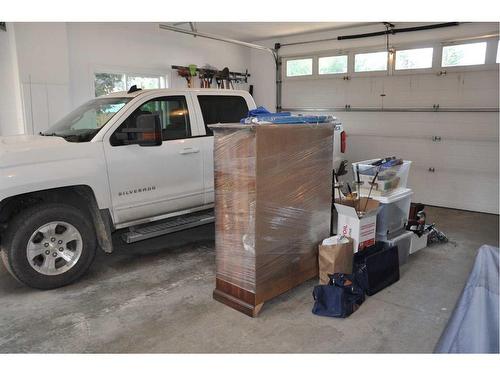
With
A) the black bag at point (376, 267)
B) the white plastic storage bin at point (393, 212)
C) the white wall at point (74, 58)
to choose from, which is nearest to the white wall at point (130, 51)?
the white wall at point (74, 58)

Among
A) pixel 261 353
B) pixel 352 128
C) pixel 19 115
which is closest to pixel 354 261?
pixel 261 353

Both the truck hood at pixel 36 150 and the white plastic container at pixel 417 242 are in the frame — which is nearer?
the truck hood at pixel 36 150

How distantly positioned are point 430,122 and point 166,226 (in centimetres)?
493

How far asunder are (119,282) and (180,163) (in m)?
1.39

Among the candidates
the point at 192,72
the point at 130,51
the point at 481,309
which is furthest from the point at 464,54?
the point at 481,309

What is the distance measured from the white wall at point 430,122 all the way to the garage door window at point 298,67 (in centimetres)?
19

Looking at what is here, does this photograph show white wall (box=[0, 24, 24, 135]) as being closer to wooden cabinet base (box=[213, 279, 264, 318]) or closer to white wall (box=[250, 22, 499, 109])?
wooden cabinet base (box=[213, 279, 264, 318])

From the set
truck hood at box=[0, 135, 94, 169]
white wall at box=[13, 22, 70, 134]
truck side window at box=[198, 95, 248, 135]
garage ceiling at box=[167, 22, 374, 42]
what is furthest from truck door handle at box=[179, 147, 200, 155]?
garage ceiling at box=[167, 22, 374, 42]

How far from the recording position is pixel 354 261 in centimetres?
383

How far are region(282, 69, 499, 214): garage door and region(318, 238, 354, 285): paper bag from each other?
13.1 ft

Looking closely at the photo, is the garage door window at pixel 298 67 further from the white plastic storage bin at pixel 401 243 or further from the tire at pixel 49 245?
the tire at pixel 49 245

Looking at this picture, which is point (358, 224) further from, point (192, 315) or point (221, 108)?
point (221, 108)

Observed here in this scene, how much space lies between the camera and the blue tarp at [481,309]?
1904 mm

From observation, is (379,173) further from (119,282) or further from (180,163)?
(119,282)
